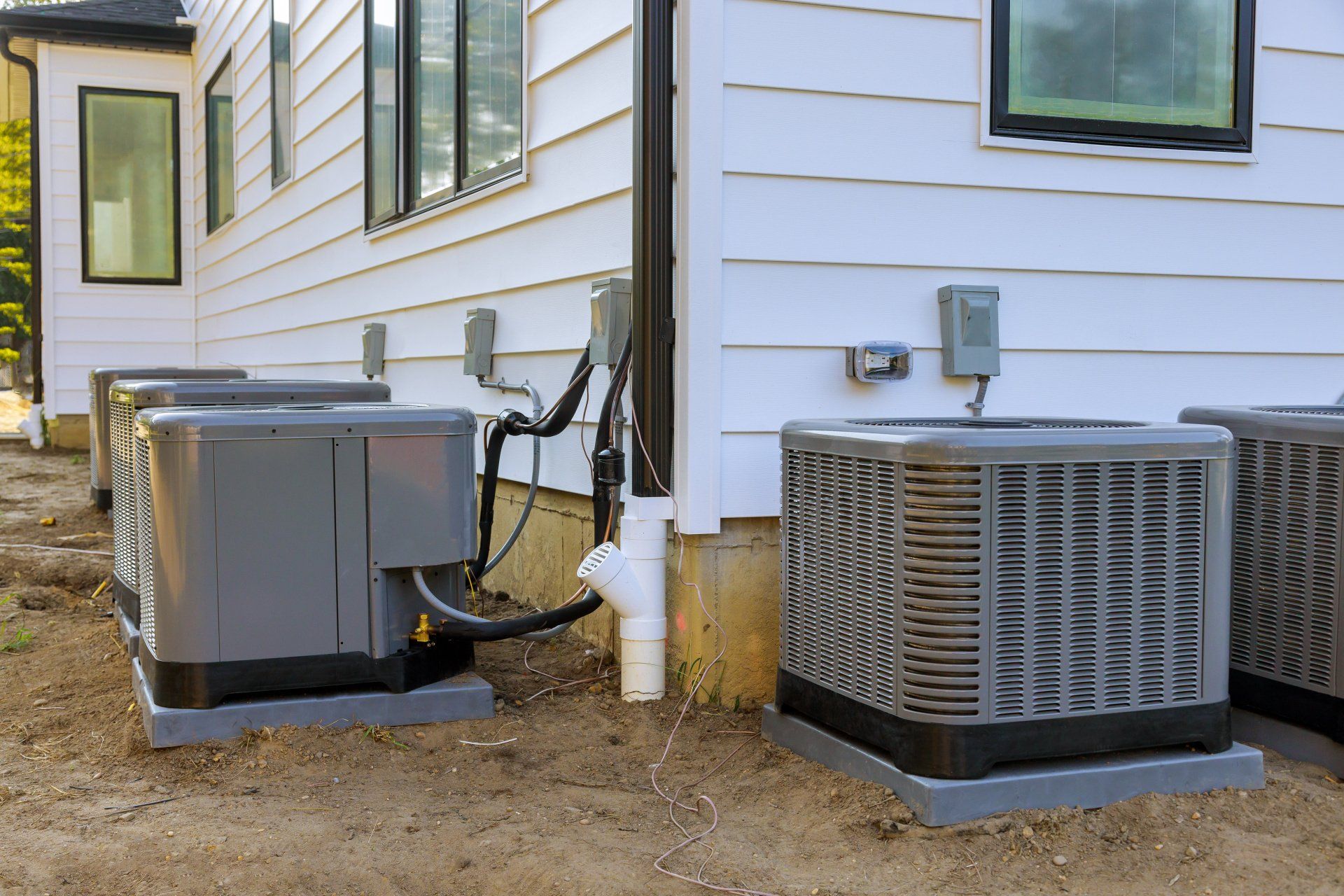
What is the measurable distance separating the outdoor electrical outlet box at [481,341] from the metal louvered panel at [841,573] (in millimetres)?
1968

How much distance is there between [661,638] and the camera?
336 cm

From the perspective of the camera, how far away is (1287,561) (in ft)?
9.75

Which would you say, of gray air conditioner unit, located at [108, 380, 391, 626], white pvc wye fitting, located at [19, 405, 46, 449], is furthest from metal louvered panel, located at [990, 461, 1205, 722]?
white pvc wye fitting, located at [19, 405, 46, 449]

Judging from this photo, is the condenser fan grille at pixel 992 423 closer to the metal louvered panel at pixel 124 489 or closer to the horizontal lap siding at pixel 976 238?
the horizontal lap siding at pixel 976 238

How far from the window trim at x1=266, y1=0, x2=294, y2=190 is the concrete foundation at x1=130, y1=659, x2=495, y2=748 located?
197 inches

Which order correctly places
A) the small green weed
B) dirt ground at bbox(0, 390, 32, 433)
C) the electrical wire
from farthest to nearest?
dirt ground at bbox(0, 390, 32, 433)
the electrical wire
the small green weed

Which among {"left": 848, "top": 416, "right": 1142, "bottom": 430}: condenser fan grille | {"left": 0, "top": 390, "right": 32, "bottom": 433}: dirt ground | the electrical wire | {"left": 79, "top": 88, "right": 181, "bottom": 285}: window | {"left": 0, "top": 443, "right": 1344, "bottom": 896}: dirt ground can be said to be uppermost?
{"left": 79, "top": 88, "right": 181, "bottom": 285}: window

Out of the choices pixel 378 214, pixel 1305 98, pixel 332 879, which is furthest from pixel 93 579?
pixel 1305 98

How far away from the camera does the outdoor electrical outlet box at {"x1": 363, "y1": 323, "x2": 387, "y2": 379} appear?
600 cm

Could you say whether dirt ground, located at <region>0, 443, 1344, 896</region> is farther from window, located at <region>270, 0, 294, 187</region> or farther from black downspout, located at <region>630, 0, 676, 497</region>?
window, located at <region>270, 0, 294, 187</region>

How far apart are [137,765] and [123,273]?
9.50 meters

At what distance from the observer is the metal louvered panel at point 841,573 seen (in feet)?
8.51

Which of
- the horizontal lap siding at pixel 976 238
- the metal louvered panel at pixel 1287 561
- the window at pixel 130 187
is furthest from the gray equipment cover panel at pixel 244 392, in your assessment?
the window at pixel 130 187

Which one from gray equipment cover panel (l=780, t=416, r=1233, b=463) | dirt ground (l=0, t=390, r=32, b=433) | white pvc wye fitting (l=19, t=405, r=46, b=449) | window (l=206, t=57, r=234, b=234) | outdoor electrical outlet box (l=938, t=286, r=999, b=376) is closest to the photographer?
gray equipment cover panel (l=780, t=416, r=1233, b=463)
